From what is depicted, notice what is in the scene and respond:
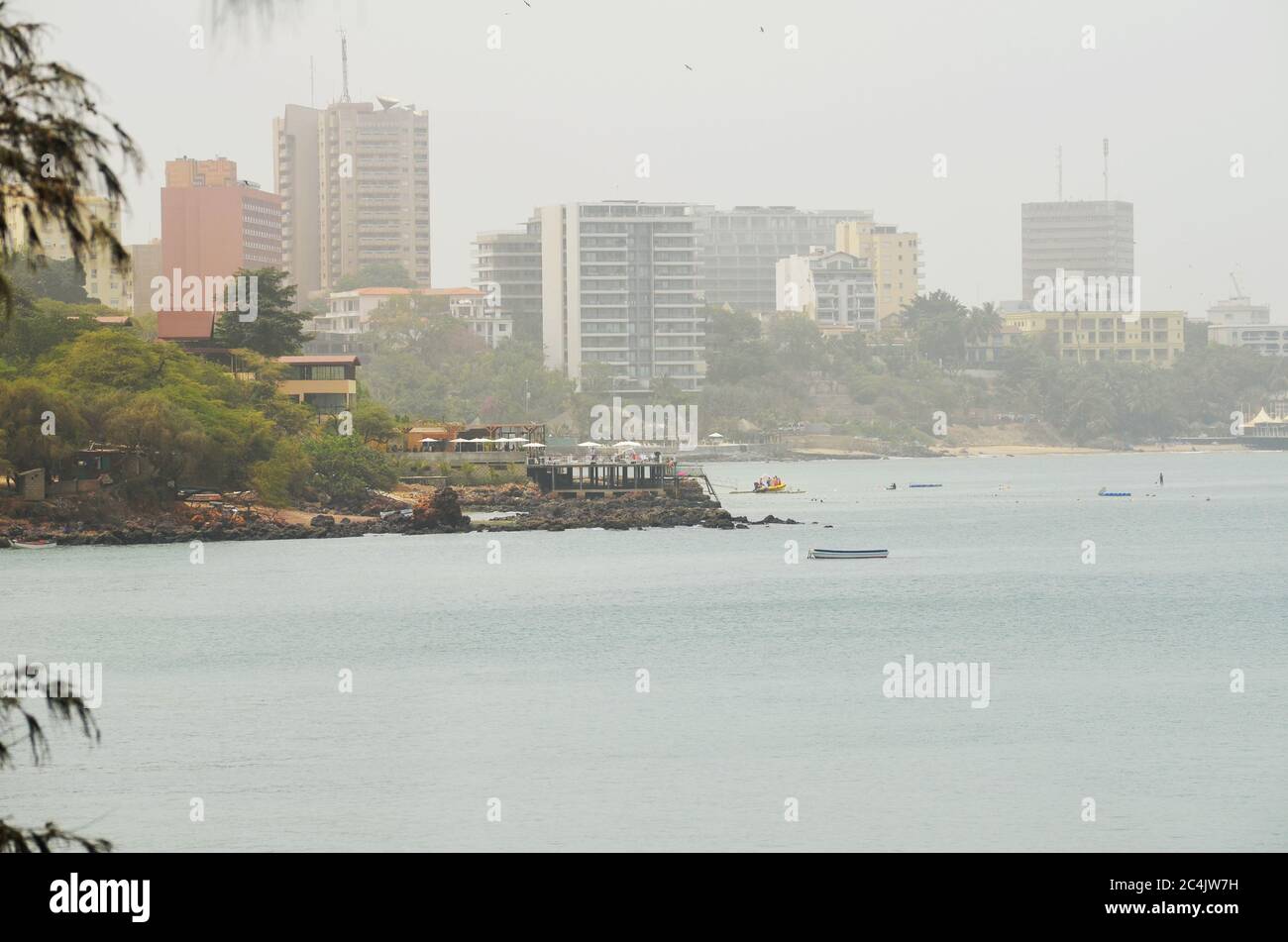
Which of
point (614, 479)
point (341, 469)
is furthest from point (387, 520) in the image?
point (614, 479)

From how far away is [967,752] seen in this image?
93.2 feet

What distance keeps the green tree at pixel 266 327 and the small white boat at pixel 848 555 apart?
3537 cm

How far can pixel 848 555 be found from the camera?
69.2 meters

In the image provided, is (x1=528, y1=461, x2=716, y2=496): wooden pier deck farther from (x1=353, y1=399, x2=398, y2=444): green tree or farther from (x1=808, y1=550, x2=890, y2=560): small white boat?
(x1=808, y1=550, x2=890, y2=560): small white boat

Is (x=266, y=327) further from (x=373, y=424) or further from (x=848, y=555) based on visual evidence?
(x=848, y=555)

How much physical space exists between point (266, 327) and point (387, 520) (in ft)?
62.8

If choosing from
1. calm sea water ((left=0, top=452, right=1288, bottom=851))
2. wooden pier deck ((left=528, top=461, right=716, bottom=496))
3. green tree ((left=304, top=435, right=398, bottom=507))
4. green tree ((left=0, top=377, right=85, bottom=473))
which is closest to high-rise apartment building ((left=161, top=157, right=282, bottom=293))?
wooden pier deck ((left=528, top=461, right=716, bottom=496))

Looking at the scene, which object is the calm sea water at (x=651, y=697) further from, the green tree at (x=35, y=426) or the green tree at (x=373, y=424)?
the green tree at (x=373, y=424)

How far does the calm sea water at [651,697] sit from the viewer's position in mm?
23891
